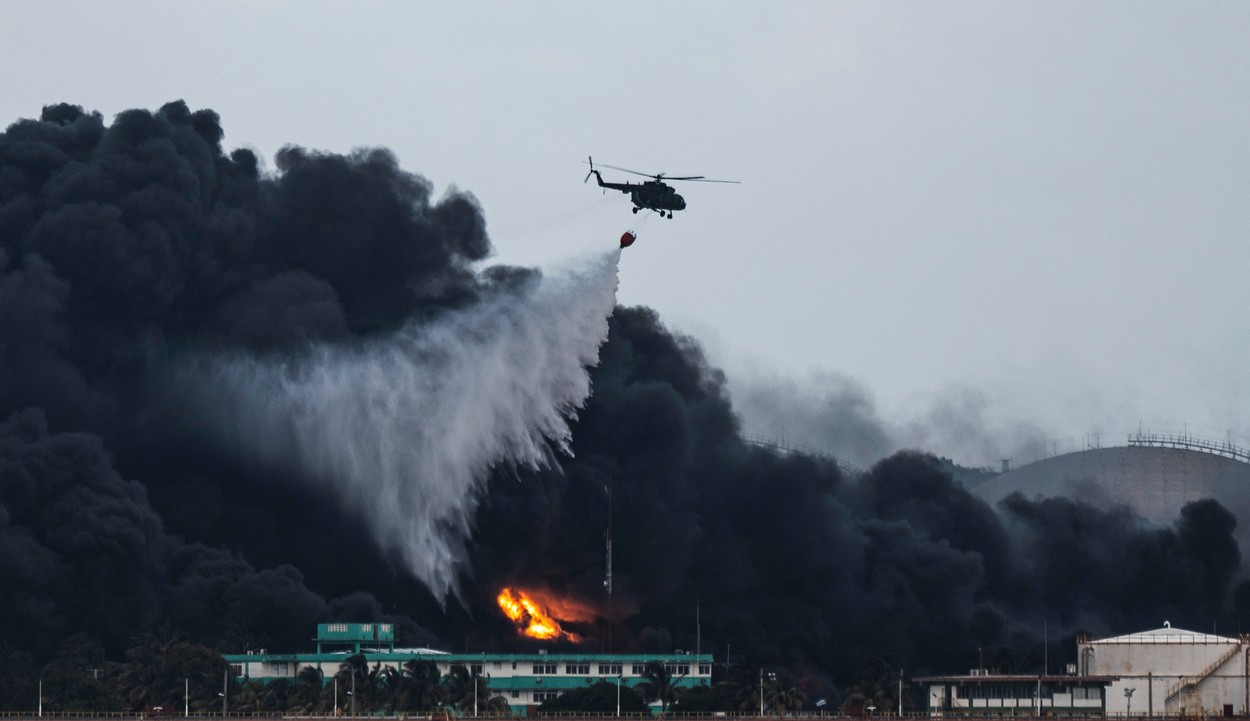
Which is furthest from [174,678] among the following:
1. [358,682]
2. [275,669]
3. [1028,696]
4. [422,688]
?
[1028,696]

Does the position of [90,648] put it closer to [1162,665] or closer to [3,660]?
[3,660]

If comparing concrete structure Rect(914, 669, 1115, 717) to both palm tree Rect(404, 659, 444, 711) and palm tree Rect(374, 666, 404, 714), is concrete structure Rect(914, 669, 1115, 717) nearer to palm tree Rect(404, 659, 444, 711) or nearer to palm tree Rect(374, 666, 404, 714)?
palm tree Rect(404, 659, 444, 711)

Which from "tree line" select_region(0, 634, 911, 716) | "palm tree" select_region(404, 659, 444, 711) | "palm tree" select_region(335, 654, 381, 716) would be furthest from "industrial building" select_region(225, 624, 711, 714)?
"palm tree" select_region(404, 659, 444, 711)

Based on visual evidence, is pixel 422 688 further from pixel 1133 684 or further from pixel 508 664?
pixel 1133 684

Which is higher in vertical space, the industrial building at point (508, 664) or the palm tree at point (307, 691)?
the industrial building at point (508, 664)

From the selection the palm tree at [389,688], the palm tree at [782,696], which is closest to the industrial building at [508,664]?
the palm tree at [389,688]

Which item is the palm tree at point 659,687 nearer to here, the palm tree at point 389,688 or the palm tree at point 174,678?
the palm tree at point 389,688
